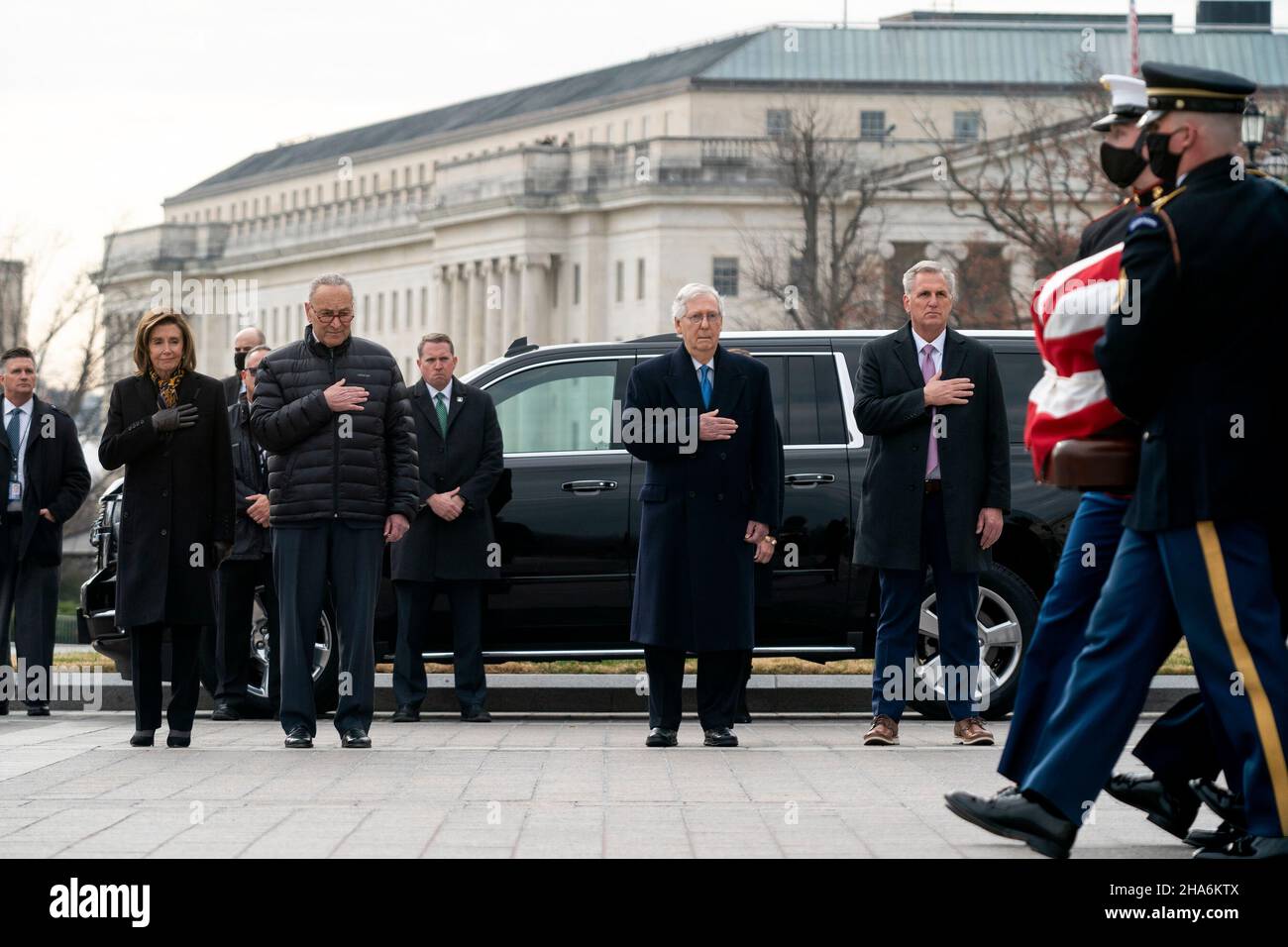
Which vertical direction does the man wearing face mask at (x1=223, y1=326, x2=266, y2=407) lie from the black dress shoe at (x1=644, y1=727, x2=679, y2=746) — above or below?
above

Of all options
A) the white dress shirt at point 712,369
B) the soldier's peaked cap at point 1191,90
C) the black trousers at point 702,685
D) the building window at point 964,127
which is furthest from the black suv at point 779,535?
the building window at point 964,127

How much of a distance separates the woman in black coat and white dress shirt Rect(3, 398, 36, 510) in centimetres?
346

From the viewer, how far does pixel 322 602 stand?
12.5 m

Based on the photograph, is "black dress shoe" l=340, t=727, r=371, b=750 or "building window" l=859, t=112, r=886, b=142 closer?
"black dress shoe" l=340, t=727, r=371, b=750

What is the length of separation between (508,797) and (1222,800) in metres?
2.70

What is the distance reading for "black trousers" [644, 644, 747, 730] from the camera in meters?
12.6

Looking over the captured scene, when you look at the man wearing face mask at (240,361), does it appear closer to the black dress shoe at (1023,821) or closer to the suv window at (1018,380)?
the suv window at (1018,380)

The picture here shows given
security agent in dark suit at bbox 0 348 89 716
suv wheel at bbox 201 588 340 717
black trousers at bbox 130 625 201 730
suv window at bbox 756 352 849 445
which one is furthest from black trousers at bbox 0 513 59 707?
suv window at bbox 756 352 849 445

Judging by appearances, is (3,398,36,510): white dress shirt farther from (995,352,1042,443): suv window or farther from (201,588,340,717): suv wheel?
(995,352,1042,443): suv window

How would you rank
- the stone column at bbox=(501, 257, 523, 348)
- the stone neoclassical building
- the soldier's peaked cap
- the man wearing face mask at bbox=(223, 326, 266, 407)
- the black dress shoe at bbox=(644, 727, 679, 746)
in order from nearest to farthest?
the soldier's peaked cap
the black dress shoe at bbox=(644, 727, 679, 746)
the man wearing face mask at bbox=(223, 326, 266, 407)
the stone neoclassical building
the stone column at bbox=(501, 257, 523, 348)

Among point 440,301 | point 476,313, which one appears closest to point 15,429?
point 476,313

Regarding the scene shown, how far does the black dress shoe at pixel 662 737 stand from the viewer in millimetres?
12484

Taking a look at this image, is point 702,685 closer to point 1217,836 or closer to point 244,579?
point 244,579

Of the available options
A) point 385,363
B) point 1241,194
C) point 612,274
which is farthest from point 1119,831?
point 612,274
